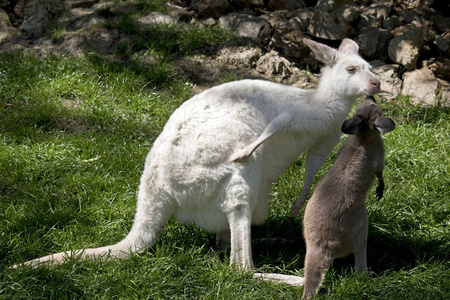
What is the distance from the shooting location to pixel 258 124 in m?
4.46

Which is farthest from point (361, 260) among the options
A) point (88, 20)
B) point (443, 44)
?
point (88, 20)

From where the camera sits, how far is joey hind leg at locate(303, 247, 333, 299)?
391 cm

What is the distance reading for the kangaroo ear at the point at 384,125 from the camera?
12.7 ft

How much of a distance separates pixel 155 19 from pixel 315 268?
5.25m

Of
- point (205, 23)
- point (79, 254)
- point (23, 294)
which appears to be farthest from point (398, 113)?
point (23, 294)

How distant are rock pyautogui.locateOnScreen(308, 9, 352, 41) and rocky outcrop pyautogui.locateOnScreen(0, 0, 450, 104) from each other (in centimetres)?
1

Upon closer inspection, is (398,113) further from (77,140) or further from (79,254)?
(79,254)

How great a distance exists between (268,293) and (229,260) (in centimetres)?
46

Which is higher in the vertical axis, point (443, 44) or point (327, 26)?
point (327, 26)

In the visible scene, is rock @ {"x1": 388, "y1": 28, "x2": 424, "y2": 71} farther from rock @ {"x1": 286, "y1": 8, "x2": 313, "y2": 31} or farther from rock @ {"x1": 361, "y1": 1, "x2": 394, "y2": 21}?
rock @ {"x1": 286, "y1": 8, "x2": 313, "y2": 31}

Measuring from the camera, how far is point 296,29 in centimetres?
773

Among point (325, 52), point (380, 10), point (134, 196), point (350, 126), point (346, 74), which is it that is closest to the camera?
point (350, 126)

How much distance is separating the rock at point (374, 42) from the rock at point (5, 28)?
498 centimetres

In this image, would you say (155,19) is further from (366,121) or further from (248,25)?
(366,121)
